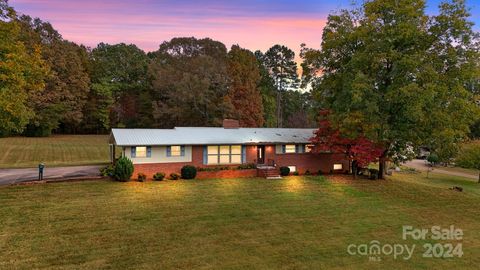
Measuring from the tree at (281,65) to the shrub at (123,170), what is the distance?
49.0 meters

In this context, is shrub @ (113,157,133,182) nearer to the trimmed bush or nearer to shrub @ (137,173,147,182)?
shrub @ (137,173,147,182)

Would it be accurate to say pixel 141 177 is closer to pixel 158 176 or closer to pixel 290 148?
pixel 158 176

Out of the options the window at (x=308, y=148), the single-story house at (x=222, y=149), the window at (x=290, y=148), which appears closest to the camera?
the single-story house at (x=222, y=149)

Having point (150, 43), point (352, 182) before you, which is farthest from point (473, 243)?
point (150, 43)

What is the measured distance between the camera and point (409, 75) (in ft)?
78.6

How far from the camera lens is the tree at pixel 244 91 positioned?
51.7 meters

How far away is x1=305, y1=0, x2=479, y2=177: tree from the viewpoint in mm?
23109

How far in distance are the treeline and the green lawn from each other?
22.8 metres

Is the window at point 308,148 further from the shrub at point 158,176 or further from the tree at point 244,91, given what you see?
the tree at point 244,91

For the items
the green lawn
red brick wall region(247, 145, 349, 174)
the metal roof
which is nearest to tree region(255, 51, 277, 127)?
the metal roof

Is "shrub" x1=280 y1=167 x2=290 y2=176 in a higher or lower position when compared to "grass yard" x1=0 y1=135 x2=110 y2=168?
lower

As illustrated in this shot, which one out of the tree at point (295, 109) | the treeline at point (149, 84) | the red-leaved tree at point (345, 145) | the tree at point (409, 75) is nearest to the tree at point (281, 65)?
the treeline at point (149, 84)

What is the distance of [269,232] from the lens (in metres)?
15.0

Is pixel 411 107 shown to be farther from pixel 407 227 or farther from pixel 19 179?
pixel 19 179
